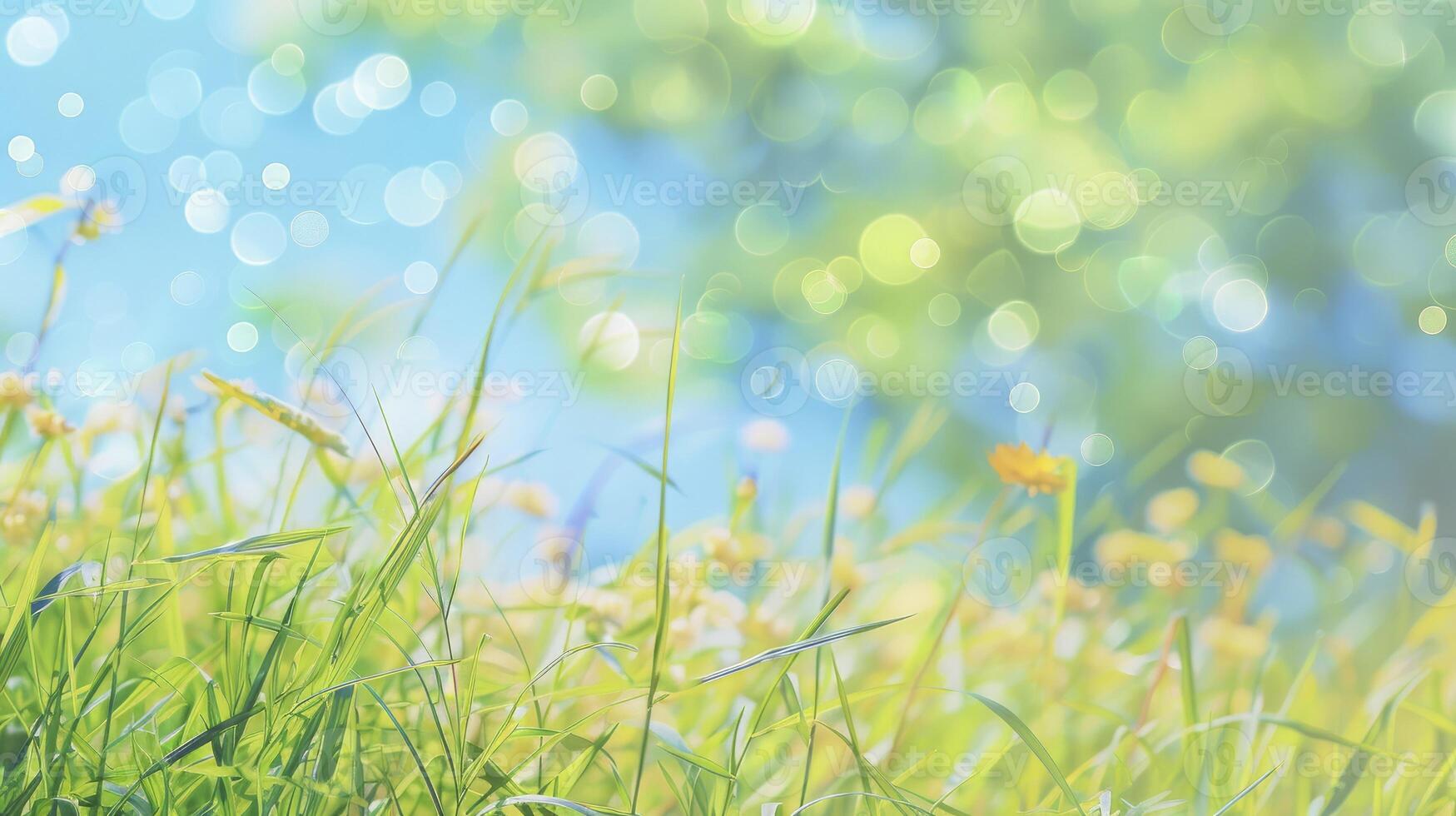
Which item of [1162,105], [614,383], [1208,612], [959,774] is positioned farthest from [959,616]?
[1162,105]

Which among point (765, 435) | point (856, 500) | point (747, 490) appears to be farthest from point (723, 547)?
point (856, 500)

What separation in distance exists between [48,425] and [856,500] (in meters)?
0.71

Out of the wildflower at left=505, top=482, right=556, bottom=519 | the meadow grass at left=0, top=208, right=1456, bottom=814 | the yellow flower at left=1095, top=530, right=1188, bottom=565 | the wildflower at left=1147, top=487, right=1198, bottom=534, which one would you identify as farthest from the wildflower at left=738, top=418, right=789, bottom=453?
the wildflower at left=1147, top=487, right=1198, bottom=534

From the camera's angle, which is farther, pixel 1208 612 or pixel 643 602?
pixel 1208 612

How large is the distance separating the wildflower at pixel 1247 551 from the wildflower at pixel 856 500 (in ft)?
1.24

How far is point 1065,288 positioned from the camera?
93.7 inches

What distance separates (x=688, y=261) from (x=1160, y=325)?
1166 mm

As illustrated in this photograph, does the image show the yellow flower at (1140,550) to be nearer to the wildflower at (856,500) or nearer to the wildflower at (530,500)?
the wildflower at (856,500)

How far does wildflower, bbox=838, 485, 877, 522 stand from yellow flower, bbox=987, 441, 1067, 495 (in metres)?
0.31

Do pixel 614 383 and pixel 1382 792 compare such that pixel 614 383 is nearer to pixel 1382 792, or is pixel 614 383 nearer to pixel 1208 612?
pixel 1208 612

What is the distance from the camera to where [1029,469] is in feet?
2.18

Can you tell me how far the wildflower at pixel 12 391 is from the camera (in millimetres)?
679

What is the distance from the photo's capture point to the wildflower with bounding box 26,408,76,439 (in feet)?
2.23

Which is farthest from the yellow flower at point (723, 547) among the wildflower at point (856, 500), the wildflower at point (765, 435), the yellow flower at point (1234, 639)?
the yellow flower at point (1234, 639)
